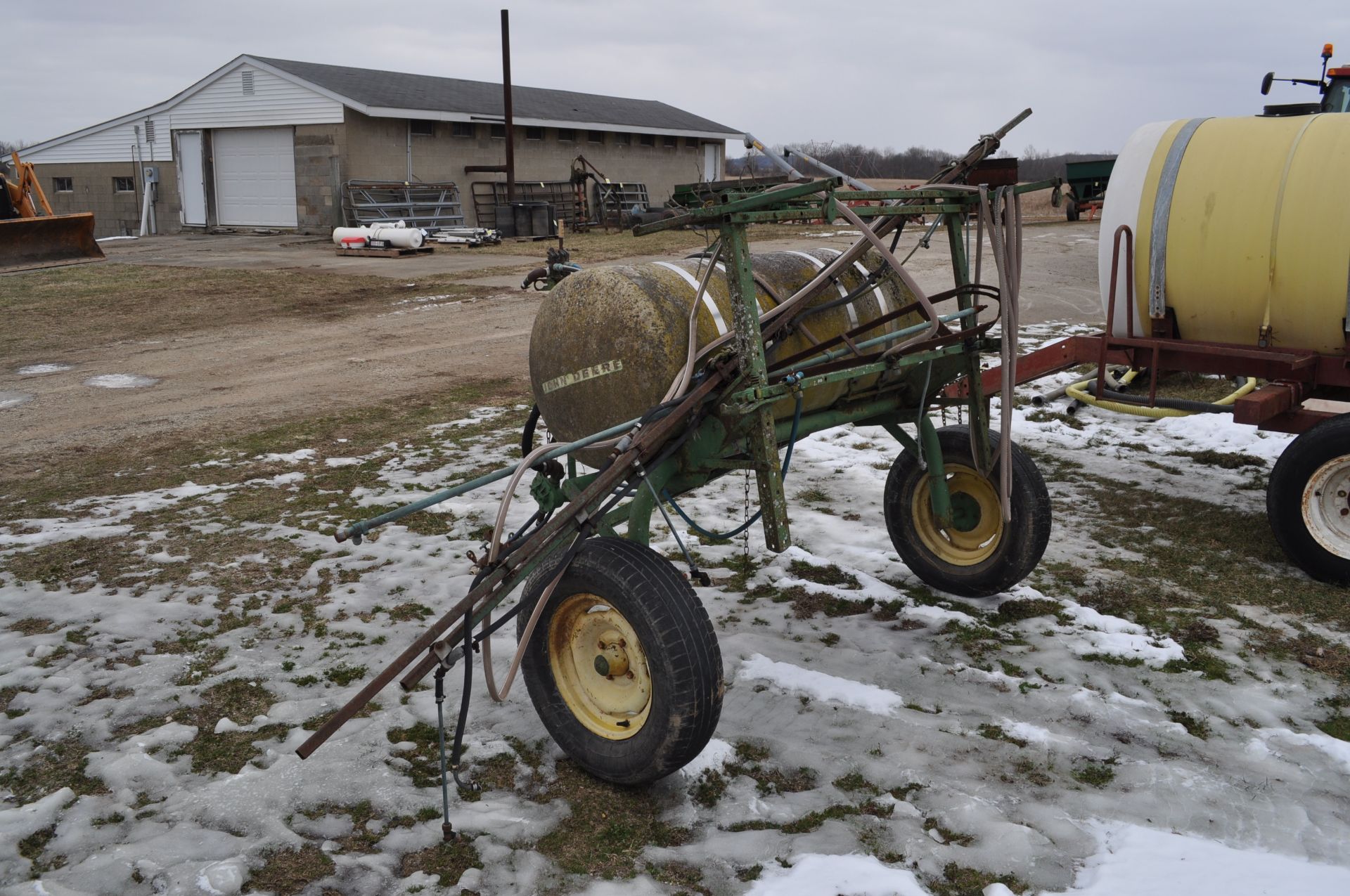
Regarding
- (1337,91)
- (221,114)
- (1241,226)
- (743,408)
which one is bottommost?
(743,408)

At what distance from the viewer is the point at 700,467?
4070mm

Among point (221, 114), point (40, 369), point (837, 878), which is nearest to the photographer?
point (837, 878)

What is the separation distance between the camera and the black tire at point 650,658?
332cm

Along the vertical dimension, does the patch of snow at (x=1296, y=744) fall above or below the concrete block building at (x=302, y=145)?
below

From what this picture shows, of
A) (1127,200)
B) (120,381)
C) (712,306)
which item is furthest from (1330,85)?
(120,381)

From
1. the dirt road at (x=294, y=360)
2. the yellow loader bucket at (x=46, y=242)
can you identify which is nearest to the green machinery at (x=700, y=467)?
the dirt road at (x=294, y=360)

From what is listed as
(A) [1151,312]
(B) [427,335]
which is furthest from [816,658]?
(B) [427,335]

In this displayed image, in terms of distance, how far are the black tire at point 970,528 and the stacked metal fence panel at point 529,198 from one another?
78.9 ft

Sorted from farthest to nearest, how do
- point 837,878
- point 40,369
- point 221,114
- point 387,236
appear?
point 221,114 → point 387,236 → point 40,369 → point 837,878

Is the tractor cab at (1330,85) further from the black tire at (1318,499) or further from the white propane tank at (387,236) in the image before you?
the white propane tank at (387,236)

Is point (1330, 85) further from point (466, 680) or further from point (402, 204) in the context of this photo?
point (402, 204)

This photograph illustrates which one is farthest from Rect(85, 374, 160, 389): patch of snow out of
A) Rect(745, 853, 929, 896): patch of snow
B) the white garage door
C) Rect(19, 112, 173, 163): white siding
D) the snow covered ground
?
Rect(19, 112, 173, 163): white siding

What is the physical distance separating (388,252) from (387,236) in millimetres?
344

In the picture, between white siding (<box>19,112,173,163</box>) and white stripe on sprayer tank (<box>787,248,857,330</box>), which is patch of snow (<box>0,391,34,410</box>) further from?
white siding (<box>19,112,173,163</box>)
